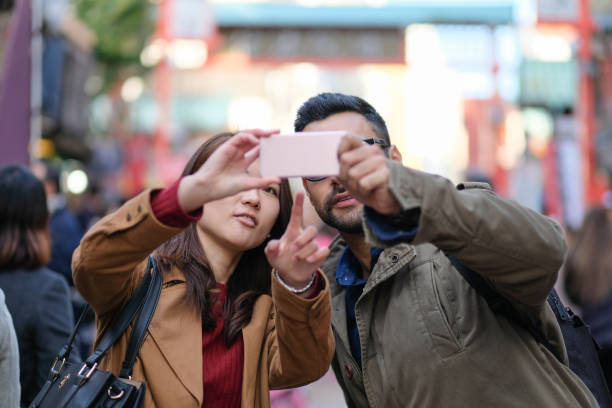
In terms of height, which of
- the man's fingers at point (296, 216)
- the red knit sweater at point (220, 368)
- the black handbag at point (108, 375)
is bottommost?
the red knit sweater at point (220, 368)

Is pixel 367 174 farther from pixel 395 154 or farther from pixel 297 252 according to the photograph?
pixel 395 154

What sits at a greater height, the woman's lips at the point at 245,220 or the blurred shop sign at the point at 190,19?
the blurred shop sign at the point at 190,19

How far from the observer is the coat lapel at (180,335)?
7.57 ft

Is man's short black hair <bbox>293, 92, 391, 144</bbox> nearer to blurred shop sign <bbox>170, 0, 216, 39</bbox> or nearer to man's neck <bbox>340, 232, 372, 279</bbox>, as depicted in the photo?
man's neck <bbox>340, 232, 372, 279</bbox>

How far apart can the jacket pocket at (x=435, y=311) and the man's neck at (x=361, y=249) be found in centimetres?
31

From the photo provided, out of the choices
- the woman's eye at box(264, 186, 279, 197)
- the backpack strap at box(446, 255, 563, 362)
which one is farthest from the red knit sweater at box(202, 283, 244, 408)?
the backpack strap at box(446, 255, 563, 362)

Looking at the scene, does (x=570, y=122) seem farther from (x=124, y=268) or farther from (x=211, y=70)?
(x=211, y=70)

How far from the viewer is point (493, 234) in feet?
5.85

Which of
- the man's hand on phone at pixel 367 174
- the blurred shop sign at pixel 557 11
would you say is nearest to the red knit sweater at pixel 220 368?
the man's hand on phone at pixel 367 174

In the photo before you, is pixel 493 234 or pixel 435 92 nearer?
pixel 493 234

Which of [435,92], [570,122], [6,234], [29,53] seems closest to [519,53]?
[570,122]

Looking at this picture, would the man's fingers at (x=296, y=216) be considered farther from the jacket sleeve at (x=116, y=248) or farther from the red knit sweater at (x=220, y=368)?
the red knit sweater at (x=220, y=368)

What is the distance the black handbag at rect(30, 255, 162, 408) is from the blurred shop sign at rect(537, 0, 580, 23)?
15724 mm

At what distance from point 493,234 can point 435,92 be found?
3727 cm
